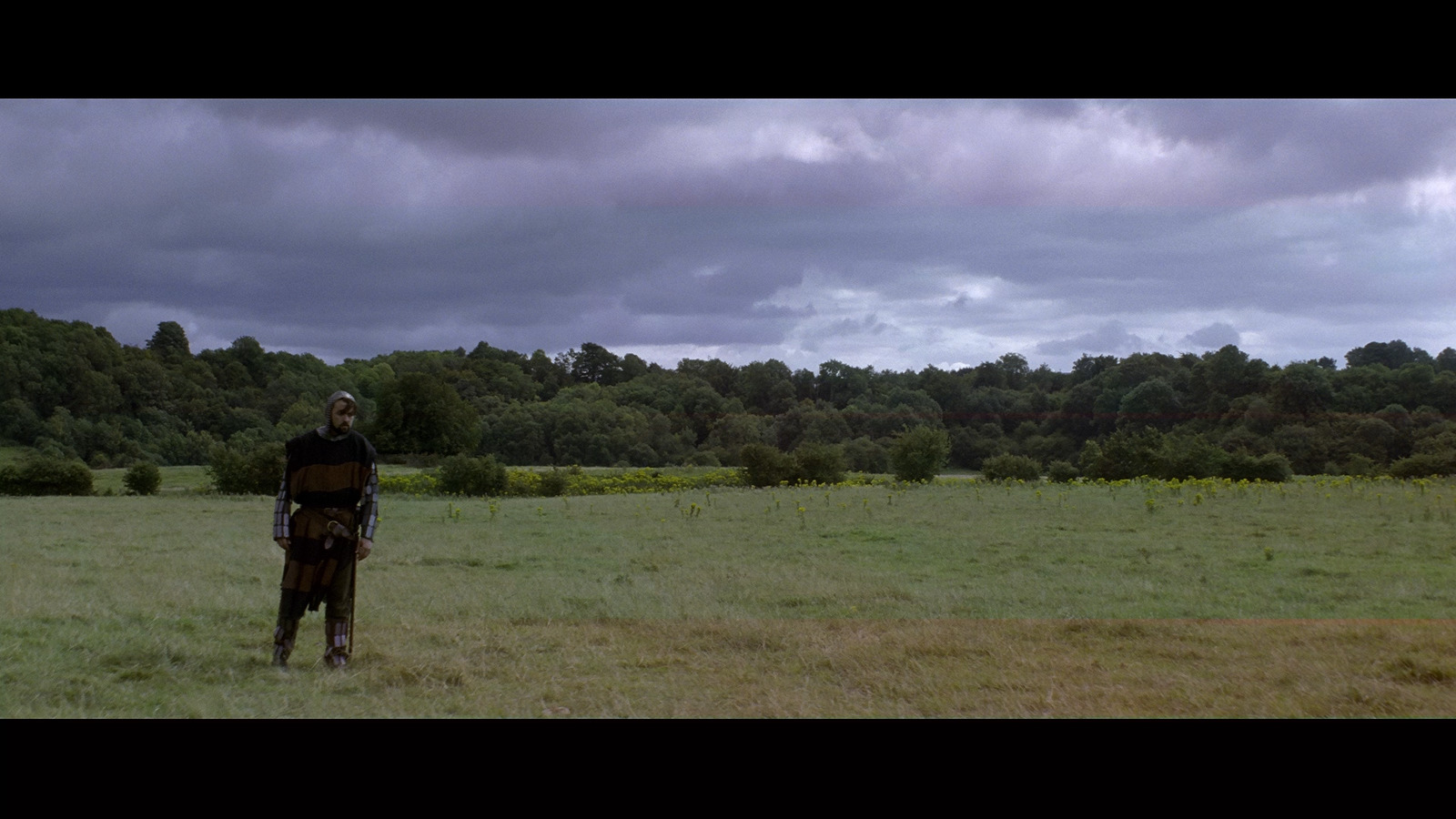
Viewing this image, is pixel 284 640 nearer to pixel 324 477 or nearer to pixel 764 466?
pixel 324 477

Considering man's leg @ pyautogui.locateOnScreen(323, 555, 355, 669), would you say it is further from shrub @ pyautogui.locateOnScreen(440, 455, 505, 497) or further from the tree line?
shrub @ pyautogui.locateOnScreen(440, 455, 505, 497)

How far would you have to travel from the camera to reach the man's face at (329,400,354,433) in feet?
15.0

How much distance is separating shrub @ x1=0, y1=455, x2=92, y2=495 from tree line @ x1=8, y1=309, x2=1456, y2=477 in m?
0.52

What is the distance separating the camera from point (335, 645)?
4.73 meters

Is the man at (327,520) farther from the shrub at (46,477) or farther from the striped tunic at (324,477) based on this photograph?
the shrub at (46,477)

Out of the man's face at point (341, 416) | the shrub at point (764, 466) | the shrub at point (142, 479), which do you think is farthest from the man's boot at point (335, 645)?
the shrub at point (142, 479)

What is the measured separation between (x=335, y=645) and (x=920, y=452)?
1303cm

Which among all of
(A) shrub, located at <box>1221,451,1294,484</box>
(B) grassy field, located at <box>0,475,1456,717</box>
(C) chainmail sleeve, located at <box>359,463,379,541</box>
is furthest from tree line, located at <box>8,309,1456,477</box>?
(C) chainmail sleeve, located at <box>359,463,379,541</box>

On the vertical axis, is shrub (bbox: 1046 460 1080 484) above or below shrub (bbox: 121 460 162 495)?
above

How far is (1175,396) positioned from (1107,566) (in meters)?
5.88

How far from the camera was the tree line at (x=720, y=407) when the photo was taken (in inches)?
503

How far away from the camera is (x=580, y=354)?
16719 millimetres

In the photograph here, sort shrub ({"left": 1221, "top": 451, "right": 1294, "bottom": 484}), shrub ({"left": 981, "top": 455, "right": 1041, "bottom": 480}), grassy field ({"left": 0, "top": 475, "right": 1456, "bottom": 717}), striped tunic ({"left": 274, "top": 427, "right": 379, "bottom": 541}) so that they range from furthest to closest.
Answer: shrub ({"left": 981, "top": 455, "right": 1041, "bottom": 480}) < shrub ({"left": 1221, "top": 451, "right": 1294, "bottom": 484}) < striped tunic ({"left": 274, "top": 427, "right": 379, "bottom": 541}) < grassy field ({"left": 0, "top": 475, "right": 1456, "bottom": 717})
